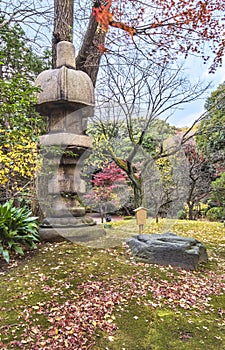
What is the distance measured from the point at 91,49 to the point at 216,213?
775 centimetres

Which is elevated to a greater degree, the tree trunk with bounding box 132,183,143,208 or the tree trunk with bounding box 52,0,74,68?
the tree trunk with bounding box 52,0,74,68

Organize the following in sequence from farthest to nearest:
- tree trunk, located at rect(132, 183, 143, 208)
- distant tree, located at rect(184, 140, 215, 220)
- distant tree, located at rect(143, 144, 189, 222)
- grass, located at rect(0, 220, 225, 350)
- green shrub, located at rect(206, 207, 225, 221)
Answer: distant tree, located at rect(184, 140, 215, 220) < green shrub, located at rect(206, 207, 225, 221) < distant tree, located at rect(143, 144, 189, 222) < tree trunk, located at rect(132, 183, 143, 208) < grass, located at rect(0, 220, 225, 350)

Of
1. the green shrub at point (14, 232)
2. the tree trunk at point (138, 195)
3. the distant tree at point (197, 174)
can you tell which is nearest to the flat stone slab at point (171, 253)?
the green shrub at point (14, 232)

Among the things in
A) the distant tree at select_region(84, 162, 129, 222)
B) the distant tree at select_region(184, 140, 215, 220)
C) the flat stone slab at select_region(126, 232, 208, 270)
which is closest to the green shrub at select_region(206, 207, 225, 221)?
the distant tree at select_region(184, 140, 215, 220)

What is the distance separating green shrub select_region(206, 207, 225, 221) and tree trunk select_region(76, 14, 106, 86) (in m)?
6.88

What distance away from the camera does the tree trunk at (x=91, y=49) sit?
154 inches

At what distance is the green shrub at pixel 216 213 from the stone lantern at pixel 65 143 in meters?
6.91

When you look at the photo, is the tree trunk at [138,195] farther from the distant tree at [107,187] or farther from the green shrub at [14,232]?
the green shrub at [14,232]

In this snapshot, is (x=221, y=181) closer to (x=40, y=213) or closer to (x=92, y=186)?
(x=92, y=186)

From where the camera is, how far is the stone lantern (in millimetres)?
2967

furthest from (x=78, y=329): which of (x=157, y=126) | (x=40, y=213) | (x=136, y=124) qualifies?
(x=157, y=126)

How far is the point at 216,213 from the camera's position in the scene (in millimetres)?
9352

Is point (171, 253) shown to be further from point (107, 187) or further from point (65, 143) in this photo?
point (107, 187)

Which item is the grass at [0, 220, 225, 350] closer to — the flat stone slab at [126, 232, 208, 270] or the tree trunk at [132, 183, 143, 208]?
the flat stone slab at [126, 232, 208, 270]
